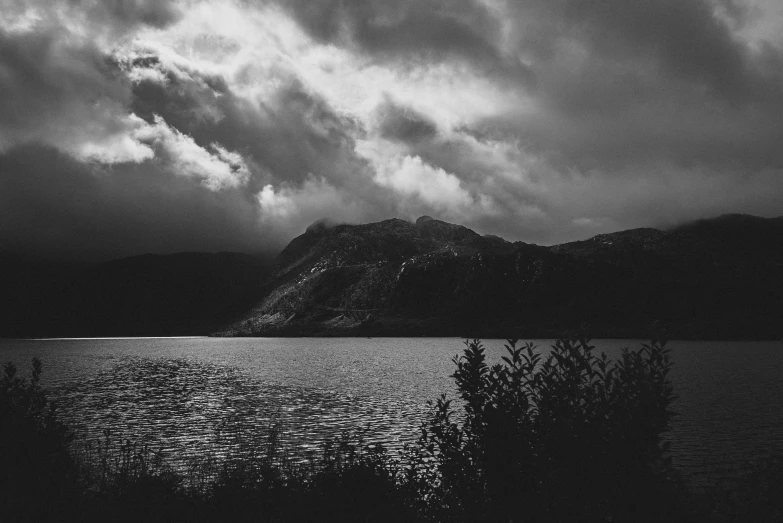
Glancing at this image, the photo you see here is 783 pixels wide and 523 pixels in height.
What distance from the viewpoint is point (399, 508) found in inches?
834

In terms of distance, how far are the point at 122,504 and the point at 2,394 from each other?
9.02 metres

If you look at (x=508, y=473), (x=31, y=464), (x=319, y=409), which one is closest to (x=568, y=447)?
(x=508, y=473)

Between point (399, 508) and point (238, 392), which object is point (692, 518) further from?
point (238, 392)

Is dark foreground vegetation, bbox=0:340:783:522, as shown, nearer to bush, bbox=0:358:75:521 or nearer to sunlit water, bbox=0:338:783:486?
bush, bbox=0:358:75:521

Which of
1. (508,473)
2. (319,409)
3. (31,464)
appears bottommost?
(319,409)

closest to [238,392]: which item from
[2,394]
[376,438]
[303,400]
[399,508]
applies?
[303,400]

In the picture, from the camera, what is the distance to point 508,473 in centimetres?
1531

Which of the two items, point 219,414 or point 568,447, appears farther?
point 219,414

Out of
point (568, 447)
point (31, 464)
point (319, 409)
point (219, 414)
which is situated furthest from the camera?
point (319, 409)

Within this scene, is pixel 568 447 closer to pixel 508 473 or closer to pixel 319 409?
pixel 508 473

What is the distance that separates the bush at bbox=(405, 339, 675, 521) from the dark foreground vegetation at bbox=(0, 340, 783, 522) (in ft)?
0.10

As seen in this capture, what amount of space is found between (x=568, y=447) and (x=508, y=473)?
6.47 feet

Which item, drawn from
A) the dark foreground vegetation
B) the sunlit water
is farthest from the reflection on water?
the dark foreground vegetation

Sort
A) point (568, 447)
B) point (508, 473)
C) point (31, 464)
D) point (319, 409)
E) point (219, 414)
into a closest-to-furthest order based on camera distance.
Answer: point (568, 447)
point (508, 473)
point (31, 464)
point (219, 414)
point (319, 409)
